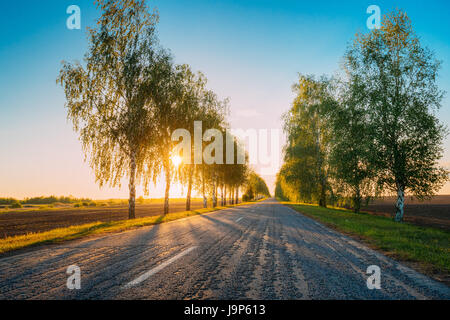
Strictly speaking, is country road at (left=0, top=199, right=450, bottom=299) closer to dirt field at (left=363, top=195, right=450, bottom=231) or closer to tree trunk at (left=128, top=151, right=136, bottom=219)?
tree trunk at (left=128, top=151, right=136, bottom=219)

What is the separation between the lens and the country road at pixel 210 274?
2.87 metres

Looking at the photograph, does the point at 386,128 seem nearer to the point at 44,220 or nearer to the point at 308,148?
the point at 308,148

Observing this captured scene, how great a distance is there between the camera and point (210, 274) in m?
3.59

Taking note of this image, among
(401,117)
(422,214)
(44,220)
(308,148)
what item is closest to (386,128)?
(401,117)

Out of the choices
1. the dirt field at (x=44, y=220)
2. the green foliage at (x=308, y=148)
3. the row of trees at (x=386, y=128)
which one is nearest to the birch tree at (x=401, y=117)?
the row of trees at (x=386, y=128)

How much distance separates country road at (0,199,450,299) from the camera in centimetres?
287

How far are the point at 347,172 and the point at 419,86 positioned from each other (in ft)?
23.8

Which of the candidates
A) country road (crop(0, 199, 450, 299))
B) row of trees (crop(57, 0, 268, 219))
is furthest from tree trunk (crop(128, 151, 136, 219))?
country road (crop(0, 199, 450, 299))

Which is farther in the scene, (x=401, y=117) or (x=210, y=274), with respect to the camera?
(x=401, y=117)

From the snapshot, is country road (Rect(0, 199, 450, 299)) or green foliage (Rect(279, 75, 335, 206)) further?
green foliage (Rect(279, 75, 335, 206))
